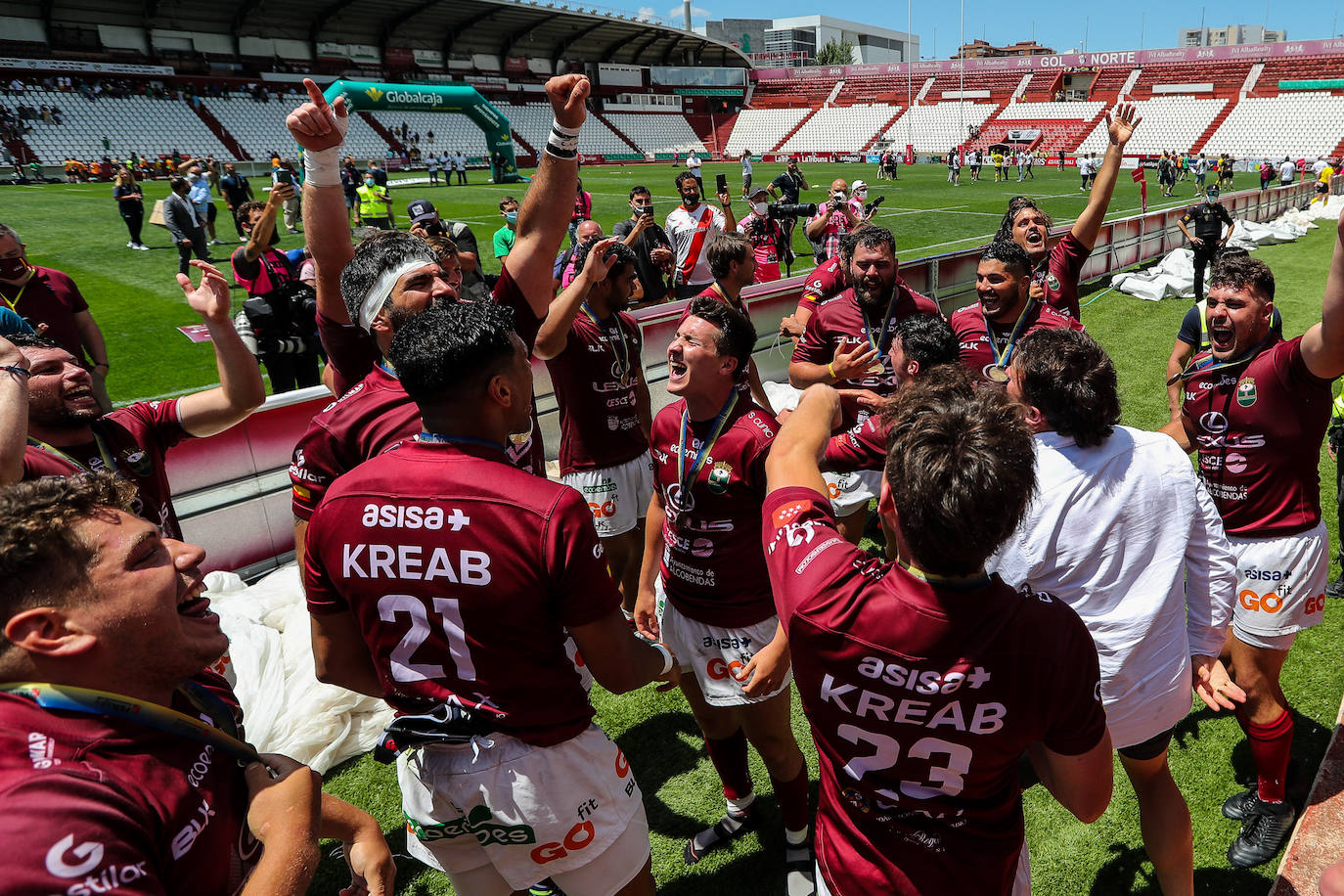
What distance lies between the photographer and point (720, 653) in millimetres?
3316

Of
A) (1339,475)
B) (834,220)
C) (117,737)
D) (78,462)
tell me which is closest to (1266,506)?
(1339,475)

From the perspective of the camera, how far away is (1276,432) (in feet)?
11.3

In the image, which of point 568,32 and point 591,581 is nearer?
point 591,581

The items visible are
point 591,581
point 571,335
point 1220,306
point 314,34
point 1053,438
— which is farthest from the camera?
point 314,34

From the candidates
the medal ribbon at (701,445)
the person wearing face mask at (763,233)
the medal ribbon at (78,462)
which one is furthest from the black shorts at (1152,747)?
the person wearing face mask at (763,233)

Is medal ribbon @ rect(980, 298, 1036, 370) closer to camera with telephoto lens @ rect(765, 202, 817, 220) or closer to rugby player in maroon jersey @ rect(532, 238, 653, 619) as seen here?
rugby player in maroon jersey @ rect(532, 238, 653, 619)

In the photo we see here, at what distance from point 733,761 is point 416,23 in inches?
2433

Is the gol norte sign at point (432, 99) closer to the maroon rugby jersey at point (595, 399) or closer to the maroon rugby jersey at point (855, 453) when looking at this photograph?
the maroon rugby jersey at point (595, 399)

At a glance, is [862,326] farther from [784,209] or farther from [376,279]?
[784,209]

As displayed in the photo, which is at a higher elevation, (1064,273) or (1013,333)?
(1064,273)

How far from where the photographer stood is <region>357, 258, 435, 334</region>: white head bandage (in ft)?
9.42

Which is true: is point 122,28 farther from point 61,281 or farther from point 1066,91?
point 1066,91

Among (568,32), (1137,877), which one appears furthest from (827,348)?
(568,32)

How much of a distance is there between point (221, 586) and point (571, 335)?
2.88 meters
